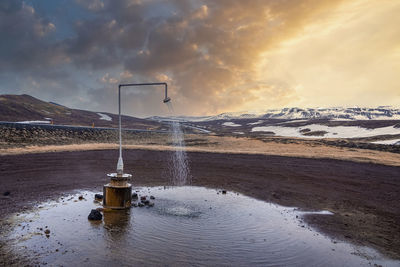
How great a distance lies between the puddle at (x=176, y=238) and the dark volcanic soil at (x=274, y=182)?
129 cm

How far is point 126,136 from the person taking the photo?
175 feet

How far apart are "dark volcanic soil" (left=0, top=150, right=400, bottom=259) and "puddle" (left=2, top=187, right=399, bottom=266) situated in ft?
4.23

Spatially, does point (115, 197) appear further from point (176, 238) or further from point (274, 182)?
point (274, 182)

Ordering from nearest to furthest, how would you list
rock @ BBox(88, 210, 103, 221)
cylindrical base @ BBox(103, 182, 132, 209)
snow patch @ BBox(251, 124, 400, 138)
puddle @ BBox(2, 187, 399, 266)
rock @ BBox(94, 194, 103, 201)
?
puddle @ BBox(2, 187, 399, 266), rock @ BBox(88, 210, 103, 221), cylindrical base @ BBox(103, 182, 132, 209), rock @ BBox(94, 194, 103, 201), snow patch @ BBox(251, 124, 400, 138)

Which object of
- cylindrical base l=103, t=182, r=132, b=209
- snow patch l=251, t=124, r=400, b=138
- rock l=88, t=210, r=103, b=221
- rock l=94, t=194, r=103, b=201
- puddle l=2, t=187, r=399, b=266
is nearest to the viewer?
puddle l=2, t=187, r=399, b=266

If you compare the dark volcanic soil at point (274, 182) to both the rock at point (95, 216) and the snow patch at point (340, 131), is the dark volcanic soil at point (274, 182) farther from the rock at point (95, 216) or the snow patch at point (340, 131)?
the snow patch at point (340, 131)

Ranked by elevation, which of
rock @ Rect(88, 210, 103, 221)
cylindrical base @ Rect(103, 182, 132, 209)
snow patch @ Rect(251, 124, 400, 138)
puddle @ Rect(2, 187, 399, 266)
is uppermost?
snow patch @ Rect(251, 124, 400, 138)

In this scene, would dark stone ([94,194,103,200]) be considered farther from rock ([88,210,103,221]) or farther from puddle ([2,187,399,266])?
rock ([88,210,103,221])

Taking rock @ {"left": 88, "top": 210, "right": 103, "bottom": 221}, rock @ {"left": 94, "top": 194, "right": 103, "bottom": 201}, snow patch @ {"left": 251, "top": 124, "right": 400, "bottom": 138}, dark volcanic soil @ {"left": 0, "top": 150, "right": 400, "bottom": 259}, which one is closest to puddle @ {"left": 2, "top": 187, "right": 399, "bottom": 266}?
rock @ {"left": 88, "top": 210, "right": 103, "bottom": 221}

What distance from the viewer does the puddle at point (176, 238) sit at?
322 inches

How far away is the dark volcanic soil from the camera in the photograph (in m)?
11.9

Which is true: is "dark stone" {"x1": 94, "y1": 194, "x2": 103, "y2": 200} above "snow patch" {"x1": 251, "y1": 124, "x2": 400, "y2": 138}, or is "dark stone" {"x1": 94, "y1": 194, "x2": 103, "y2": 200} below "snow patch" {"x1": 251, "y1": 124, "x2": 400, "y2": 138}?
below

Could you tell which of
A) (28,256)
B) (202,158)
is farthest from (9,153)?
(28,256)

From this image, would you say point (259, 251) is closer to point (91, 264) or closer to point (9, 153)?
point (91, 264)
